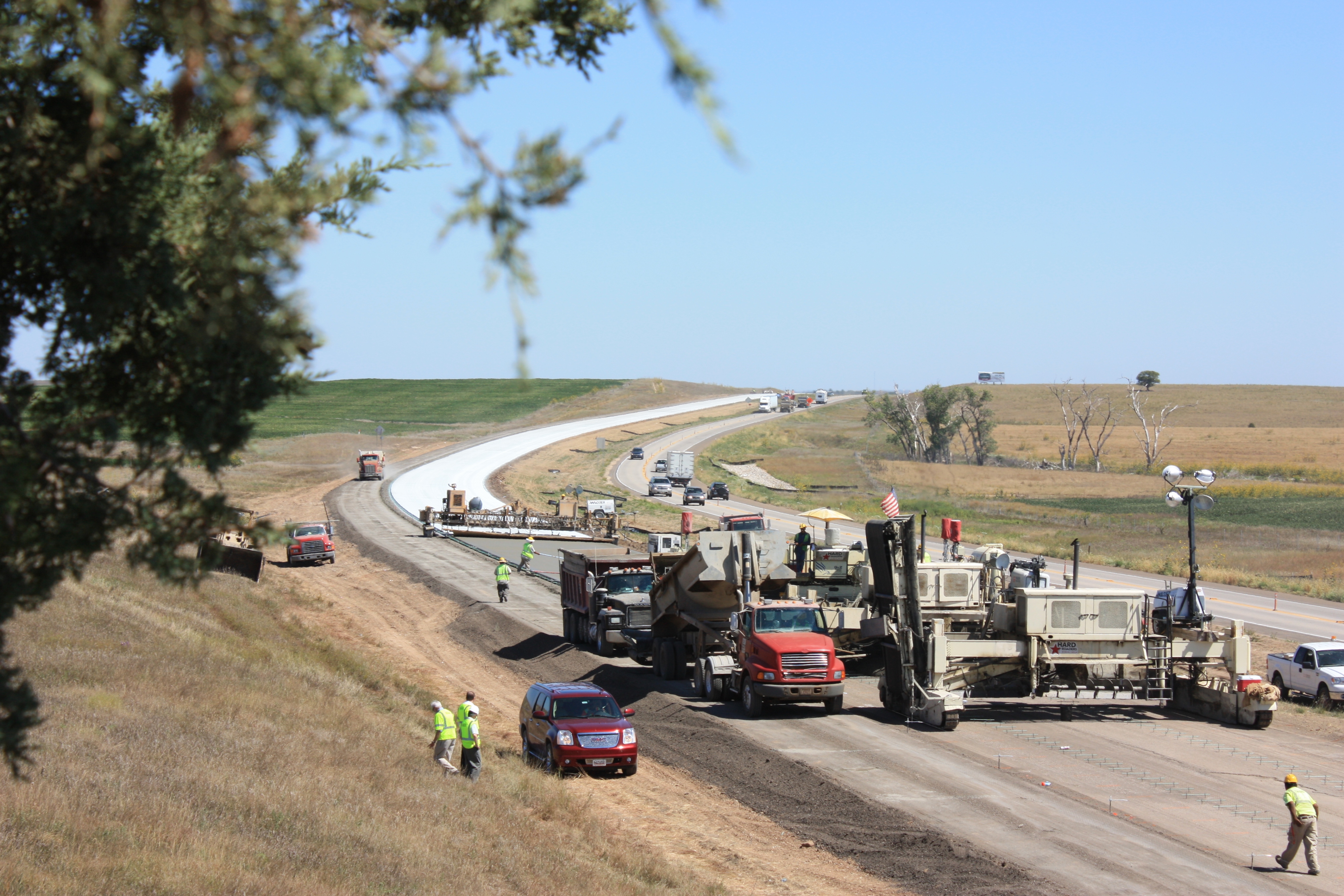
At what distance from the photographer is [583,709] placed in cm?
2202

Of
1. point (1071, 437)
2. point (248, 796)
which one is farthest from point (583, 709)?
point (1071, 437)

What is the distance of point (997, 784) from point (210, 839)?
13308 mm

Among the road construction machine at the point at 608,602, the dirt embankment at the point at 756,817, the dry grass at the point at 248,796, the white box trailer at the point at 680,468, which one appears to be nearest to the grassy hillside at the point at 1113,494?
the white box trailer at the point at 680,468

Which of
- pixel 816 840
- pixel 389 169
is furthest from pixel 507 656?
pixel 389 169

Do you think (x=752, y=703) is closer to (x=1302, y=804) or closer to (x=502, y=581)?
(x=1302, y=804)

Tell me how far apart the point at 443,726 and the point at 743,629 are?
925 centimetres

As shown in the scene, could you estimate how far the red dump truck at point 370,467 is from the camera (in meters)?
92.4

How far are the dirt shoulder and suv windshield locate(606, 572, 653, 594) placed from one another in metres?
2.25

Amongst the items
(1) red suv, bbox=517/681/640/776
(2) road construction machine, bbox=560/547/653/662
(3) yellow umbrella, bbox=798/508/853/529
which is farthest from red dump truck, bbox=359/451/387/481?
(1) red suv, bbox=517/681/640/776

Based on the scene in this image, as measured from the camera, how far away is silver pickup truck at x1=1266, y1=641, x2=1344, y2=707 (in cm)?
2814

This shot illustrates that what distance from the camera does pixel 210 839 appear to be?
12031 mm

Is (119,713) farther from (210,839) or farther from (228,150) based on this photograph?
(228,150)

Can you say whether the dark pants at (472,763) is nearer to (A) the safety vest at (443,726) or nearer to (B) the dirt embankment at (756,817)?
(A) the safety vest at (443,726)

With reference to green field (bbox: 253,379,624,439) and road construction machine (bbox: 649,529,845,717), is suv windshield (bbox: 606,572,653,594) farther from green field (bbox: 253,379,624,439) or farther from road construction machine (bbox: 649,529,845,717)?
green field (bbox: 253,379,624,439)
